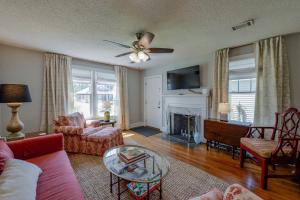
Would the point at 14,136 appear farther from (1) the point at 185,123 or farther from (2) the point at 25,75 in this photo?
(1) the point at 185,123

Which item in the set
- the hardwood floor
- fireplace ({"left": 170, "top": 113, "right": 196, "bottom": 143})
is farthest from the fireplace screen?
the hardwood floor

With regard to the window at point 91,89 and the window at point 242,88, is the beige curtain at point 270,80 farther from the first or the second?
the window at point 91,89

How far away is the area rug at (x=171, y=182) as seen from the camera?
1724 millimetres

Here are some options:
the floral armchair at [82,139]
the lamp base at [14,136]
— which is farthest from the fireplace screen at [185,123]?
Answer: the lamp base at [14,136]

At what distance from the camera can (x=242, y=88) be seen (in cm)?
313

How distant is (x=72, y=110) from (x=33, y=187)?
Answer: 3.01 metres

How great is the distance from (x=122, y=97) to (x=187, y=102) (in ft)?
7.39

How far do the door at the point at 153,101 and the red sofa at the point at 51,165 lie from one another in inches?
132

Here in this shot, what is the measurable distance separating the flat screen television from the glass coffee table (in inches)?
96.4

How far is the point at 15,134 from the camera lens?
2252 mm

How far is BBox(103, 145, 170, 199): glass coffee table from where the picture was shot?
1485 mm

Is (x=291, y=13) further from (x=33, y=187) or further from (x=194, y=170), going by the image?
(x=33, y=187)

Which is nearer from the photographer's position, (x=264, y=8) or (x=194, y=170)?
(x=264, y=8)

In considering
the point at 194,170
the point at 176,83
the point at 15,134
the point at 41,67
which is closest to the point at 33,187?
the point at 15,134
